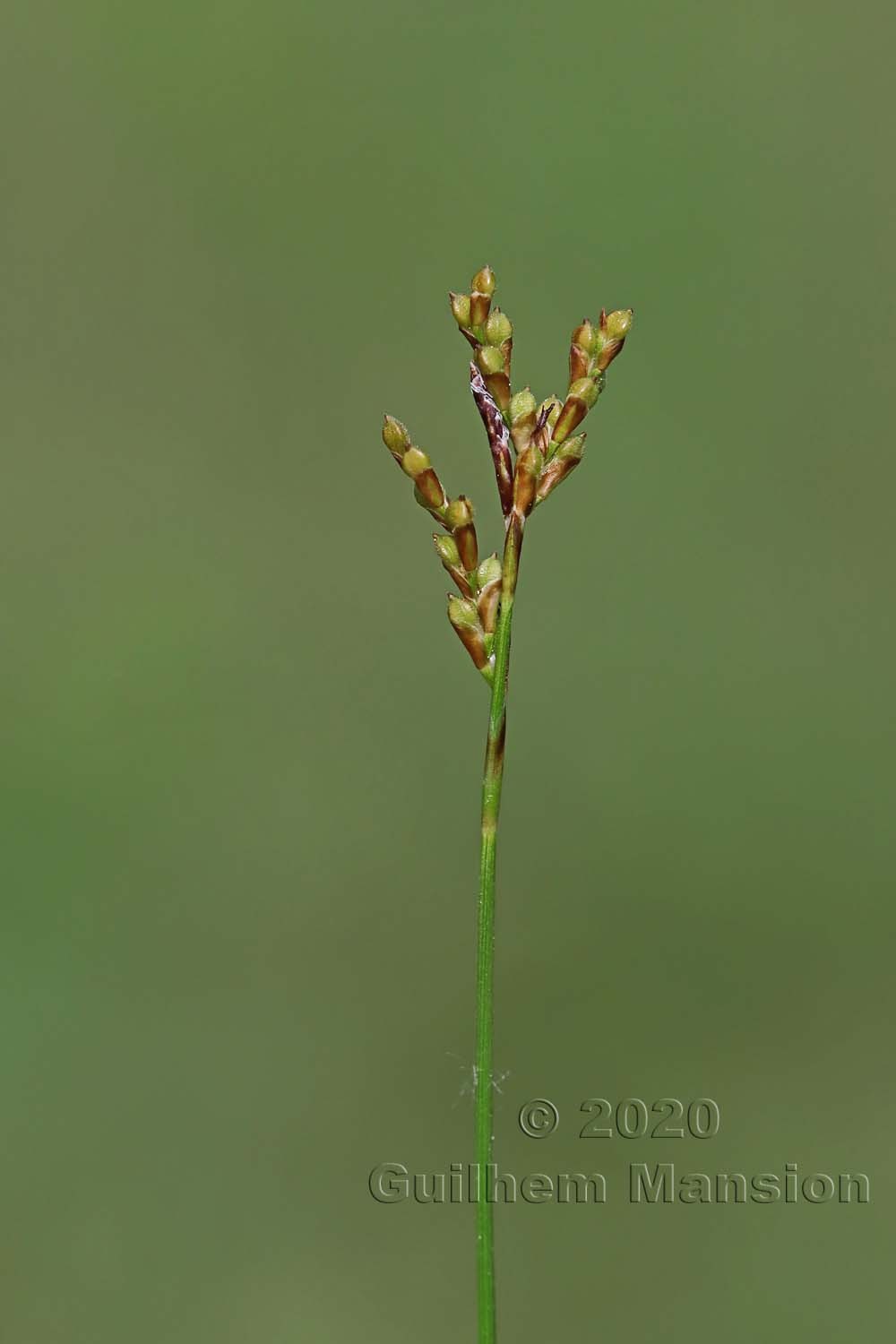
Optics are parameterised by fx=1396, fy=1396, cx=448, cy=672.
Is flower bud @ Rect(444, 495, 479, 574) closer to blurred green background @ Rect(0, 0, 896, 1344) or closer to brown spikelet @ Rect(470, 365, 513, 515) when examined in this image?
brown spikelet @ Rect(470, 365, 513, 515)

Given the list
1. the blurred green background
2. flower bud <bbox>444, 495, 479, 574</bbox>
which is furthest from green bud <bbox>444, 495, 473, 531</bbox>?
the blurred green background

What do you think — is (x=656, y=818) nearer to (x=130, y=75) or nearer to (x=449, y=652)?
(x=449, y=652)

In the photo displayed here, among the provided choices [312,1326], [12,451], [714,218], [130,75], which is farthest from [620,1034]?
[130,75]

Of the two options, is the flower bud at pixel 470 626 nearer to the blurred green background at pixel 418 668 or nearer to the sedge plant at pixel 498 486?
the sedge plant at pixel 498 486

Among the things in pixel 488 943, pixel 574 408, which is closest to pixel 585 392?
pixel 574 408

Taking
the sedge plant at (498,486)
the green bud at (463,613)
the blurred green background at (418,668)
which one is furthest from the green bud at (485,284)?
the blurred green background at (418,668)
